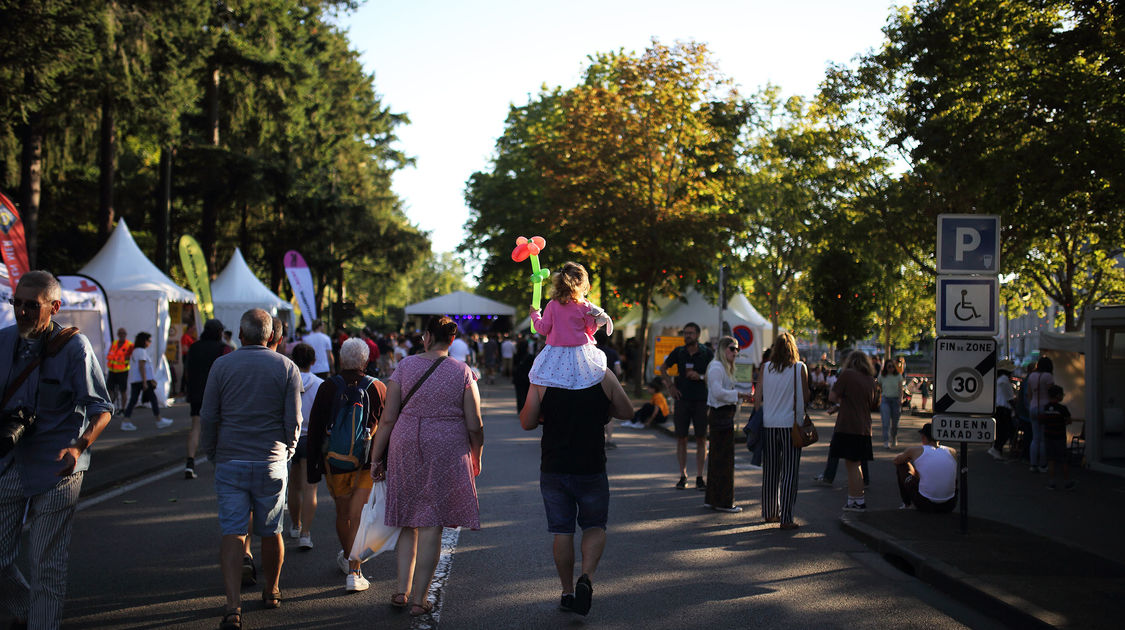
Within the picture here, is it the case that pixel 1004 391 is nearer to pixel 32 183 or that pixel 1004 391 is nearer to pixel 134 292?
pixel 134 292

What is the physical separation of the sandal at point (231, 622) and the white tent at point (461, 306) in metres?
40.4

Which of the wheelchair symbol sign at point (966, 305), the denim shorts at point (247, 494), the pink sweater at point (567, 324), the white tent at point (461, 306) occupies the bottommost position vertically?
the denim shorts at point (247, 494)

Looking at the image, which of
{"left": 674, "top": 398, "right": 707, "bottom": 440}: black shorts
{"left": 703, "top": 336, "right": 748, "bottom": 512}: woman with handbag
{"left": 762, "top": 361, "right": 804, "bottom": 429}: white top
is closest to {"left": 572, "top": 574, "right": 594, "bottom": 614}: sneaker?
{"left": 762, "top": 361, "right": 804, "bottom": 429}: white top

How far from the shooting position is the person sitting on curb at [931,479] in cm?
1038

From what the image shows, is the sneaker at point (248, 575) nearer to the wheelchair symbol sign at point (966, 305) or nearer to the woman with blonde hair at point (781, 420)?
the woman with blonde hair at point (781, 420)

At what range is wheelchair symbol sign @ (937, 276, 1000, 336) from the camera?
949 cm

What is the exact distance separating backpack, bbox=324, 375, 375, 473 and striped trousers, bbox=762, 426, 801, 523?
4352 mm

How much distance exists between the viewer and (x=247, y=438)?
19.2 feet

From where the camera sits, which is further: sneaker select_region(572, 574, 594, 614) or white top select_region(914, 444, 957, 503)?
white top select_region(914, 444, 957, 503)

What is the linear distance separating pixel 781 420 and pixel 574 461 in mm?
4342

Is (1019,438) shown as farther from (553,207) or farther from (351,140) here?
(351,140)

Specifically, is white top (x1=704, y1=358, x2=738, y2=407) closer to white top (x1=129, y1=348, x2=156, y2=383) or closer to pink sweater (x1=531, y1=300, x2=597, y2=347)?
pink sweater (x1=531, y1=300, x2=597, y2=347)

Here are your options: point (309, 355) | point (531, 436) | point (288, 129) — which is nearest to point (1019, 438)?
point (531, 436)

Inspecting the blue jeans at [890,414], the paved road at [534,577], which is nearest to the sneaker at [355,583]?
the paved road at [534,577]
